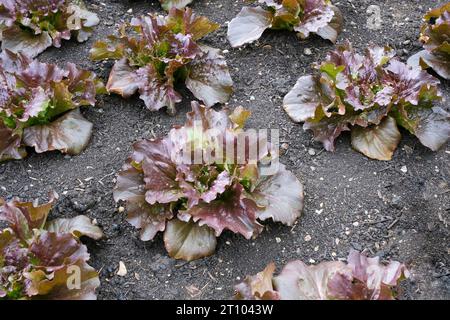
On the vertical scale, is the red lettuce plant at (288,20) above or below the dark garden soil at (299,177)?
above

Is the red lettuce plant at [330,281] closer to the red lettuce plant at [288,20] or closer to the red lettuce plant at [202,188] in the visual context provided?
the red lettuce plant at [202,188]

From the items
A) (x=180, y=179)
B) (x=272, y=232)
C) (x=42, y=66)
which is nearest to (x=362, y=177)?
(x=272, y=232)

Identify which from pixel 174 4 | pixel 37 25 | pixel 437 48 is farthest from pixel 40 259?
pixel 437 48

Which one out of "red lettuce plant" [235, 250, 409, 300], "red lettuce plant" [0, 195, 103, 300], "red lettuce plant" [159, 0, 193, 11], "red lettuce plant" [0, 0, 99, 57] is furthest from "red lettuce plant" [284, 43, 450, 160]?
"red lettuce plant" [0, 0, 99, 57]

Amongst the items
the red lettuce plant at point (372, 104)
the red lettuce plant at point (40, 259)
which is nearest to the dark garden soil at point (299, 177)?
the red lettuce plant at point (372, 104)

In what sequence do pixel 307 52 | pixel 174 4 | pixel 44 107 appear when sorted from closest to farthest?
pixel 44 107, pixel 307 52, pixel 174 4

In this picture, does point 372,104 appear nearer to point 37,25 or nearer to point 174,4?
point 174,4
